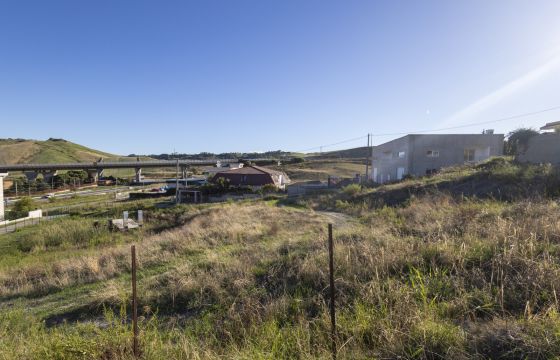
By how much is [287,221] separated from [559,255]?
11.3 m

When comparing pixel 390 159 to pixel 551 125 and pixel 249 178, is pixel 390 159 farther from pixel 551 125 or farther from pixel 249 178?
pixel 249 178

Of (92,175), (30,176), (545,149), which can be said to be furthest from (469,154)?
(92,175)

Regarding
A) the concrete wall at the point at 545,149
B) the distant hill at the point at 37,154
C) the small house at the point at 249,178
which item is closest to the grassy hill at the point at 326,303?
the concrete wall at the point at 545,149

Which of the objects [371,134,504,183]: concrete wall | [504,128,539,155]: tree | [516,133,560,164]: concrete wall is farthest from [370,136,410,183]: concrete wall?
[516,133,560,164]: concrete wall

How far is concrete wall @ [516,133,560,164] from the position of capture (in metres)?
21.8

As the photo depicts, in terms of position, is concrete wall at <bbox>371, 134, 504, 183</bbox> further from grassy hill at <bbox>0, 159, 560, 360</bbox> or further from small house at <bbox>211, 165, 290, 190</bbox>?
grassy hill at <bbox>0, 159, 560, 360</bbox>

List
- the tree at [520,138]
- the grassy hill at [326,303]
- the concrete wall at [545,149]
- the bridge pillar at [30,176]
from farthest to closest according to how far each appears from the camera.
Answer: the bridge pillar at [30,176] < the tree at [520,138] < the concrete wall at [545,149] < the grassy hill at [326,303]

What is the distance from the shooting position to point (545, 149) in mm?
22547

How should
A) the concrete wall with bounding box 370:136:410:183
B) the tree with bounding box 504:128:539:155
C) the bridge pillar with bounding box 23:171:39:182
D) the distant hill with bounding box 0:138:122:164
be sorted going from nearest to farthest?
the tree with bounding box 504:128:539:155, the concrete wall with bounding box 370:136:410:183, the bridge pillar with bounding box 23:171:39:182, the distant hill with bounding box 0:138:122:164

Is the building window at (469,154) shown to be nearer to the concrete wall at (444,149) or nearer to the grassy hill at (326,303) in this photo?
the concrete wall at (444,149)

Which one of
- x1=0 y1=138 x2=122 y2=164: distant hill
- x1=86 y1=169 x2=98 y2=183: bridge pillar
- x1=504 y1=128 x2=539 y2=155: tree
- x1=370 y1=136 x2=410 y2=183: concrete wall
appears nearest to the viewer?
x1=504 y1=128 x2=539 y2=155: tree

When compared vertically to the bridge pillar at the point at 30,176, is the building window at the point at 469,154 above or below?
above

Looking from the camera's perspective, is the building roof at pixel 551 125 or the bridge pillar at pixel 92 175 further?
the bridge pillar at pixel 92 175

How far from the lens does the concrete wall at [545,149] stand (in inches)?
858
